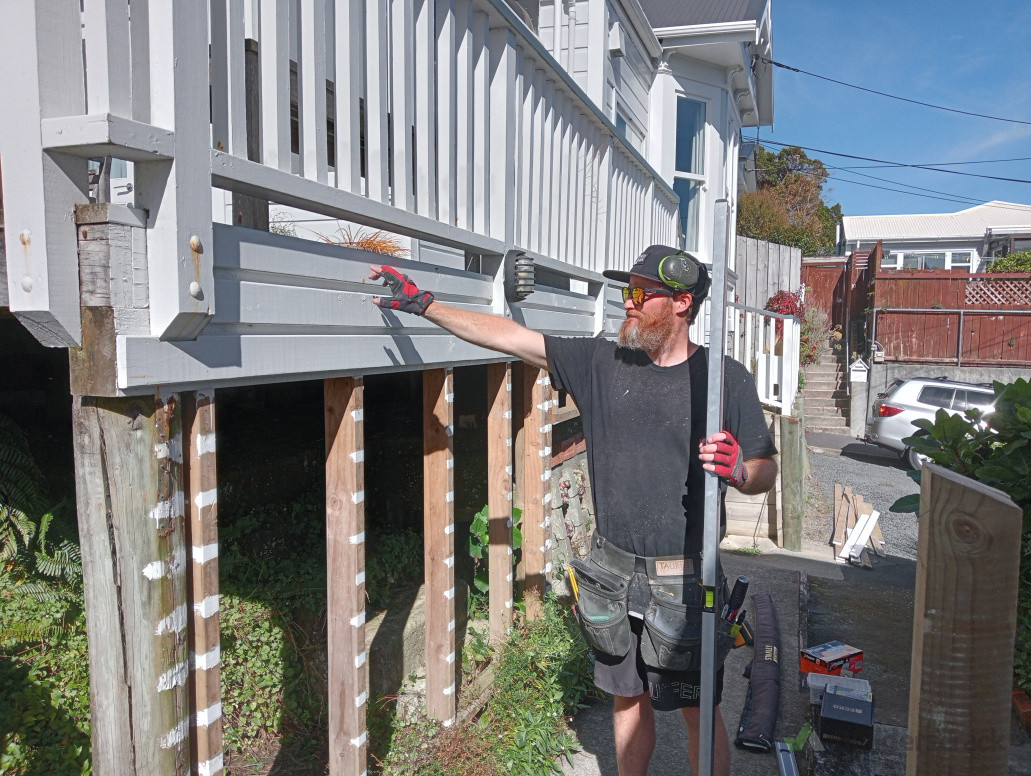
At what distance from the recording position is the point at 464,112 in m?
3.26

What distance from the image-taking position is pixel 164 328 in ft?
5.66

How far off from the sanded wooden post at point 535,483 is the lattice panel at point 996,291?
17.2m

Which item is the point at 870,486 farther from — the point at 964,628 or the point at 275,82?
the point at 275,82

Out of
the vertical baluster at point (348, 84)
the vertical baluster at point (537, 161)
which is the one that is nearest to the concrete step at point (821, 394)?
the vertical baluster at point (537, 161)

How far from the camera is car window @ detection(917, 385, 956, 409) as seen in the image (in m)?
13.6

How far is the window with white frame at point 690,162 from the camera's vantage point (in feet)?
36.2

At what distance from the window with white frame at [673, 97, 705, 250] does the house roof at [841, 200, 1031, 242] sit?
961 inches

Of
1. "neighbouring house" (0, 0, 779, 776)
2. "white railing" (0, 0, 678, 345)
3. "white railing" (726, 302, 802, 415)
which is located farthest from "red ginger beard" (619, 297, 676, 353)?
"white railing" (726, 302, 802, 415)

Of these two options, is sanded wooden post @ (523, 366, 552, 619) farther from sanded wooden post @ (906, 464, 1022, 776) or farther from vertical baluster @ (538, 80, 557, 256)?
sanded wooden post @ (906, 464, 1022, 776)

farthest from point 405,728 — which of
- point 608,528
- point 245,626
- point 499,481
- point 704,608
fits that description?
point 704,608

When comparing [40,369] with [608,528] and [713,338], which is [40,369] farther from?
[713,338]

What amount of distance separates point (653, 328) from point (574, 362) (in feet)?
1.10

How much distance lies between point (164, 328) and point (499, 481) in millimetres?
2600

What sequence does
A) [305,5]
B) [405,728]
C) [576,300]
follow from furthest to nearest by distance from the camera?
[576,300] → [405,728] → [305,5]
